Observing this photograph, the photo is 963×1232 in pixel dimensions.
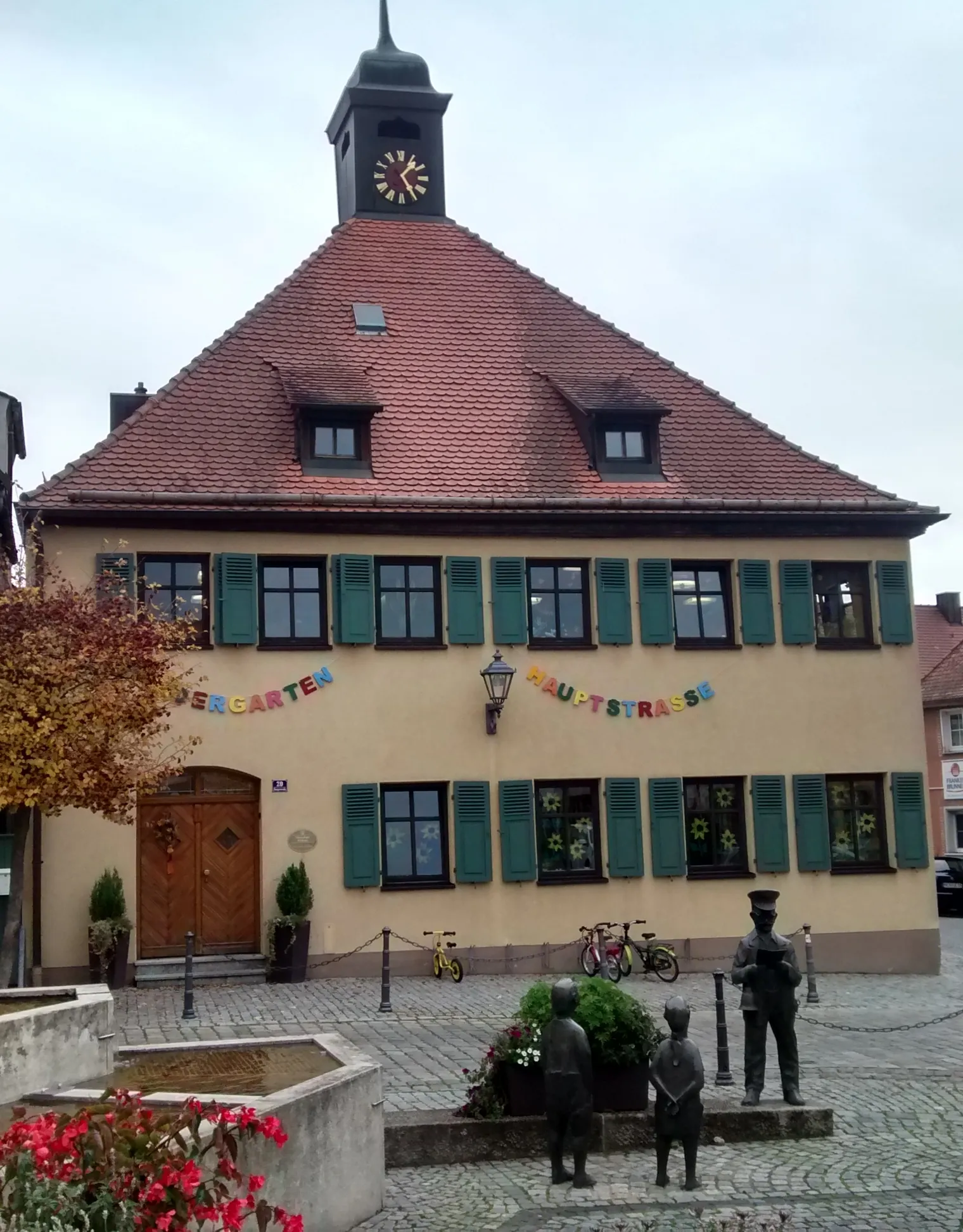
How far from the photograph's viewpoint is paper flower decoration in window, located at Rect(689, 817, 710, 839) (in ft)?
66.0

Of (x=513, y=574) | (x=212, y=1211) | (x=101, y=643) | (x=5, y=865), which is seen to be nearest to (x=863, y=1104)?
(x=212, y=1211)

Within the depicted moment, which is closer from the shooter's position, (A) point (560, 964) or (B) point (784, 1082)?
(B) point (784, 1082)

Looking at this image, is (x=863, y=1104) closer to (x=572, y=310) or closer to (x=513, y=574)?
(x=513, y=574)

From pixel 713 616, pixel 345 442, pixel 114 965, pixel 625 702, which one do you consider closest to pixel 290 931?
pixel 114 965

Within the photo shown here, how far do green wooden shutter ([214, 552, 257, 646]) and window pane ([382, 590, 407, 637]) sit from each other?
5.71 ft

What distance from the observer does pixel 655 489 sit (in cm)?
2053

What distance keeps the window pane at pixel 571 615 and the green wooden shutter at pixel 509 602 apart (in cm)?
60

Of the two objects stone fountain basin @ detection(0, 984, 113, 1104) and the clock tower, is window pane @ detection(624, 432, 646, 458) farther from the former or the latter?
stone fountain basin @ detection(0, 984, 113, 1104)

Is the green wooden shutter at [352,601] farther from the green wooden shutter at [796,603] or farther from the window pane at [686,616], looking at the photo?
the green wooden shutter at [796,603]

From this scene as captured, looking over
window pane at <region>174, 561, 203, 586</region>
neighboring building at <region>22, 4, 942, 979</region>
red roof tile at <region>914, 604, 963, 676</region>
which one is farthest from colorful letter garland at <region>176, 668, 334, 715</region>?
red roof tile at <region>914, 604, 963, 676</region>

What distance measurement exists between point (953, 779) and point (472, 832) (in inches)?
1192

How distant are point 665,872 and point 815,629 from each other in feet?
13.5

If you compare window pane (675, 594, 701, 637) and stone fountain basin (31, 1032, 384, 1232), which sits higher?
window pane (675, 594, 701, 637)

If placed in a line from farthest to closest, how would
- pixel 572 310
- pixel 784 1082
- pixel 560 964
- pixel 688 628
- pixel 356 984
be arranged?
pixel 572 310, pixel 688 628, pixel 560 964, pixel 356 984, pixel 784 1082
